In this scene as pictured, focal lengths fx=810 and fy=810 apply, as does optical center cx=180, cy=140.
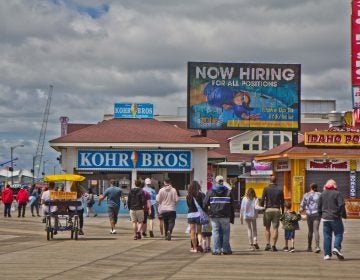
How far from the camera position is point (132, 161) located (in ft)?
135

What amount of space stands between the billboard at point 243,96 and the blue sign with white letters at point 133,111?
11.6 ft

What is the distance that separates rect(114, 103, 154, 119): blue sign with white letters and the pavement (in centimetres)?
2185

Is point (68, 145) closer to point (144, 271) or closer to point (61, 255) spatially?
point (61, 255)

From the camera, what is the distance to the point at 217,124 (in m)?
43.8

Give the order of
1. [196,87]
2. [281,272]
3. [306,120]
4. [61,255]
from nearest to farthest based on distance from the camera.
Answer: [281,272], [61,255], [196,87], [306,120]

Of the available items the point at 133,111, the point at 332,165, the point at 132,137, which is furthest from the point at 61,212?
the point at 133,111

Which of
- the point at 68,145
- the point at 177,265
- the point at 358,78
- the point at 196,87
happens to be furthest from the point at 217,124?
the point at 177,265

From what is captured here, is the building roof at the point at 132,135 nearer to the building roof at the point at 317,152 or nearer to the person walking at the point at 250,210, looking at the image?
the building roof at the point at 317,152

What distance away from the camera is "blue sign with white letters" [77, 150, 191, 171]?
40969mm

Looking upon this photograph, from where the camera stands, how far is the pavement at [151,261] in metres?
14.2

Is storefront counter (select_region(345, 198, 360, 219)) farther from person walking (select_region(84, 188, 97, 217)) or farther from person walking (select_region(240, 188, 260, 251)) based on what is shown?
person walking (select_region(240, 188, 260, 251))

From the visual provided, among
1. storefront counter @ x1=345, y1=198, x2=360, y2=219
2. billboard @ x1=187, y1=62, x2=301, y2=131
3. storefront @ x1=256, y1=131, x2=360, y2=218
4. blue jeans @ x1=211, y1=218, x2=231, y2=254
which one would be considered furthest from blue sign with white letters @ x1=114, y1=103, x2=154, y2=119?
blue jeans @ x1=211, y1=218, x2=231, y2=254

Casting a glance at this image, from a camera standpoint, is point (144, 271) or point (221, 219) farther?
point (221, 219)

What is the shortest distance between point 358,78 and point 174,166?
41.0 feet
